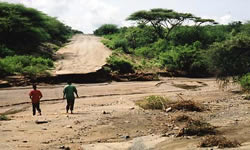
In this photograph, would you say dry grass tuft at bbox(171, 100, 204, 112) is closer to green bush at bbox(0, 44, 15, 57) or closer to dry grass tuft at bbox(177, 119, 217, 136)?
dry grass tuft at bbox(177, 119, 217, 136)

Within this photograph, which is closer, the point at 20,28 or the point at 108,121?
the point at 108,121

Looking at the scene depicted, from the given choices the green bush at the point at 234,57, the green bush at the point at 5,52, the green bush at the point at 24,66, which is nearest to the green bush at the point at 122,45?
the green bush at the point at 24,66

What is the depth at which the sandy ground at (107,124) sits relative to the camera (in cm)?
1034

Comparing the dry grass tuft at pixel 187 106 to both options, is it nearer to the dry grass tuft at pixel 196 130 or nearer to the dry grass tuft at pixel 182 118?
the dry grass tuft at pixel 182 118

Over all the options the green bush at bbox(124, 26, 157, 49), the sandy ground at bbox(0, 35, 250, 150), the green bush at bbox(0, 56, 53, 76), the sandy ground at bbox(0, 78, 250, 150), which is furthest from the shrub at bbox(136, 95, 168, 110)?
the green bush at bbox(124, 26, 157, 49)

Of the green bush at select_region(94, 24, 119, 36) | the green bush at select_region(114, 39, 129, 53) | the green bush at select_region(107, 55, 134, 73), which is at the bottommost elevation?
the green bush at select_region(107, 55, 134, 73)

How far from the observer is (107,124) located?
496 inches

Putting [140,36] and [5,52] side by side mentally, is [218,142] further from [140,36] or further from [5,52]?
[140,36]

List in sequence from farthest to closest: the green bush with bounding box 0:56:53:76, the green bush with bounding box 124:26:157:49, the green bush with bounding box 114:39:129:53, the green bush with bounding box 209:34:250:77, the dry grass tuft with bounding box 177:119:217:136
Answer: the green bush with bounding box 124:26:157:49 → the green bush with bounding box 114:39:129:53 → the green bush with bounding box 0:56:53:76 → the green bush with bounding box 209:34:250:77 → the dry grass tuft with bounding box 177:119:217:136

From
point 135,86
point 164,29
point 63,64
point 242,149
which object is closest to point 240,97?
point 135,86

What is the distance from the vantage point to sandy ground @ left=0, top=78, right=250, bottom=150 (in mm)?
10336

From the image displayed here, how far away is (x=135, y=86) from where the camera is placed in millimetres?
24422

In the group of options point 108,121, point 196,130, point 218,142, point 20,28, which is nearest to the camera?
point 218,142

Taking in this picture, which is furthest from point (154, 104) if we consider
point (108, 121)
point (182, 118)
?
point (108, 121)
